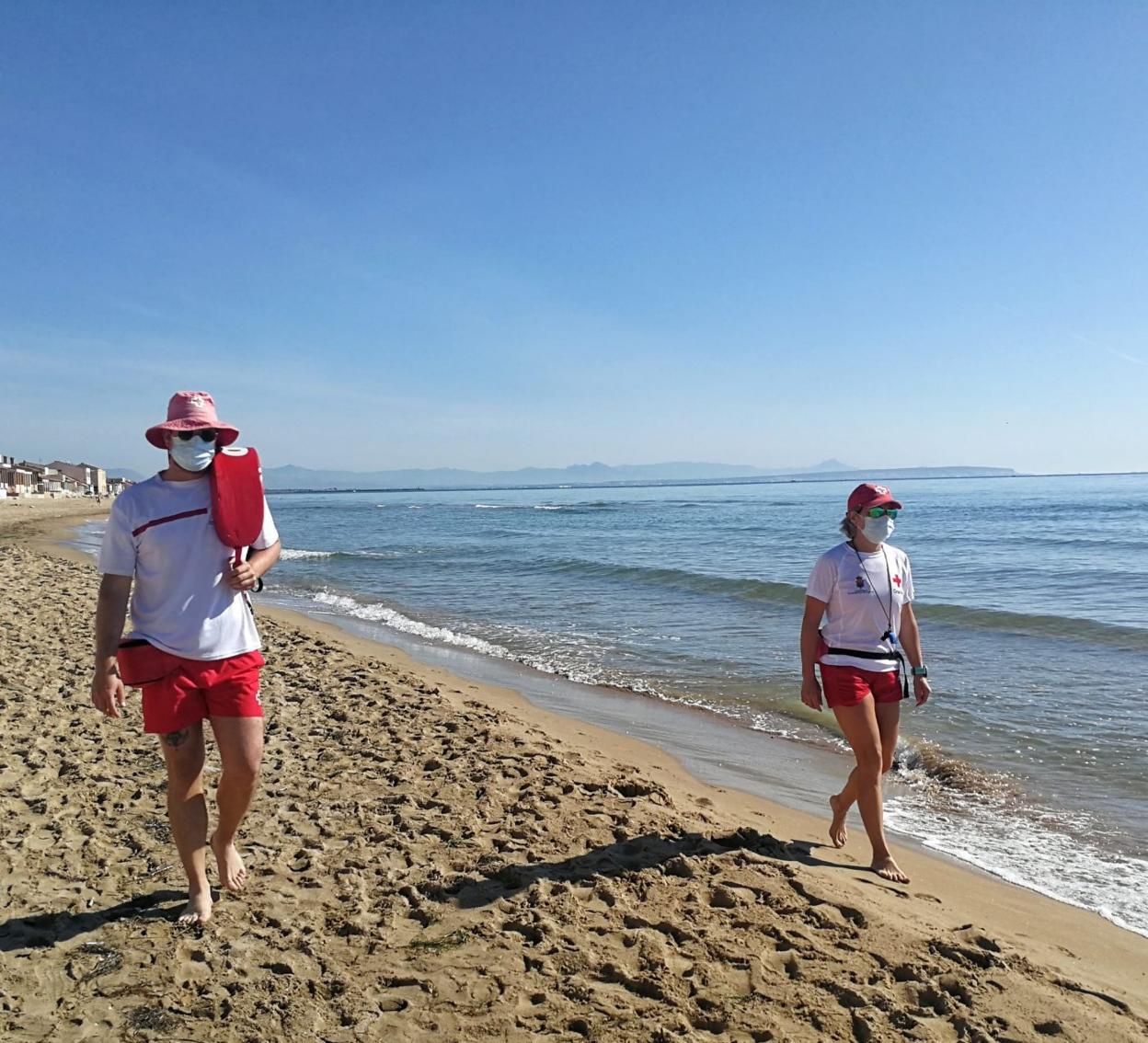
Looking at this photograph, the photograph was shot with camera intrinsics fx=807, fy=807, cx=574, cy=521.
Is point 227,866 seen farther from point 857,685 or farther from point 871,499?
point 871,499

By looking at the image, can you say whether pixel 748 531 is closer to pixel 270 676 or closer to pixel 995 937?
pixel 270 676

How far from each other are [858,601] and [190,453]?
309 cm

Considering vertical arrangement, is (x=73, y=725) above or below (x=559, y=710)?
above

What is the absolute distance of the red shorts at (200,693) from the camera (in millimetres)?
2936

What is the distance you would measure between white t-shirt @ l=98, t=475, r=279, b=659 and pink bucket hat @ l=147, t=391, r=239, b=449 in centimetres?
17

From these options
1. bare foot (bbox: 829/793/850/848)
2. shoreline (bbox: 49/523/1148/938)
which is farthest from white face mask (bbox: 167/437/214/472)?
shoreline (bbox: 49/523/1148/938)

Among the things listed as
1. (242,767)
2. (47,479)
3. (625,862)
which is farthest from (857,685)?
(47,479)

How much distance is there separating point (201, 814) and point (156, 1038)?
818 mm

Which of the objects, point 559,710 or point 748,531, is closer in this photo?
point 559,710

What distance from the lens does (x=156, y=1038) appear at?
2.51 m

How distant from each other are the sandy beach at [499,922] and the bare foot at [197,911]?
5 cm

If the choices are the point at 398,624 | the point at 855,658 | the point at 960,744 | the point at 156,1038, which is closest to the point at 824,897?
the point at 855,658

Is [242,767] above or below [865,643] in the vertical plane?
below

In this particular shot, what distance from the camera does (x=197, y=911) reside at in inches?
125
